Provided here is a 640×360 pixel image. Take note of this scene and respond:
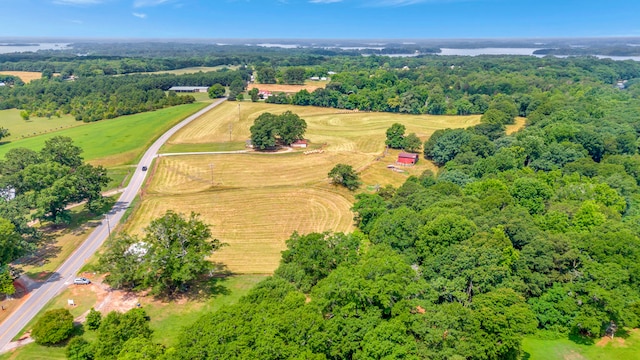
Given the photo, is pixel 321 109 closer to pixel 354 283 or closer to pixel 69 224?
pixel 69 224

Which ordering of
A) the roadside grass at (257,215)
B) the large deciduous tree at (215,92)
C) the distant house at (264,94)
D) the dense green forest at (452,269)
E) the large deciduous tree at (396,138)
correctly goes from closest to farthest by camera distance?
the dense green forest at (452,269)
the roadside grass at (257,215)
the large deciduous tree at (396,138)
the large deciduous tree at (215,92)
the distant house at (264,94)

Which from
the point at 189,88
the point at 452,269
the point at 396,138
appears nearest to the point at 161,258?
the point at 452,269

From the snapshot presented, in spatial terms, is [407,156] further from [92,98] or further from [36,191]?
[92,98]

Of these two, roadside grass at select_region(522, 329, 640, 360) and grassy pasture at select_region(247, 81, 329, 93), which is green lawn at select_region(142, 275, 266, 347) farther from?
grassy pasture at select_region(247, 81, 329, 93)

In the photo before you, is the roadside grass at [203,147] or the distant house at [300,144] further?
the distant house at [300,144]

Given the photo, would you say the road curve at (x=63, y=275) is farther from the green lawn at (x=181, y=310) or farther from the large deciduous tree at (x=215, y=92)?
the large deciduous tree at (x=215, y=92)

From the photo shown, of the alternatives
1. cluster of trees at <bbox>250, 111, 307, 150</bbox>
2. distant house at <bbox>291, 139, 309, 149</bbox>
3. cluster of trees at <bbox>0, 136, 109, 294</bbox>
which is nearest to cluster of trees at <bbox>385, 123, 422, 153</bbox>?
distant house at <bbox>291, 139, 309, 149</bbox>

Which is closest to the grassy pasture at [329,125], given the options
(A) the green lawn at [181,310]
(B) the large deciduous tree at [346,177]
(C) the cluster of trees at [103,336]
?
(B) the large deciduous tree at [346,177]
